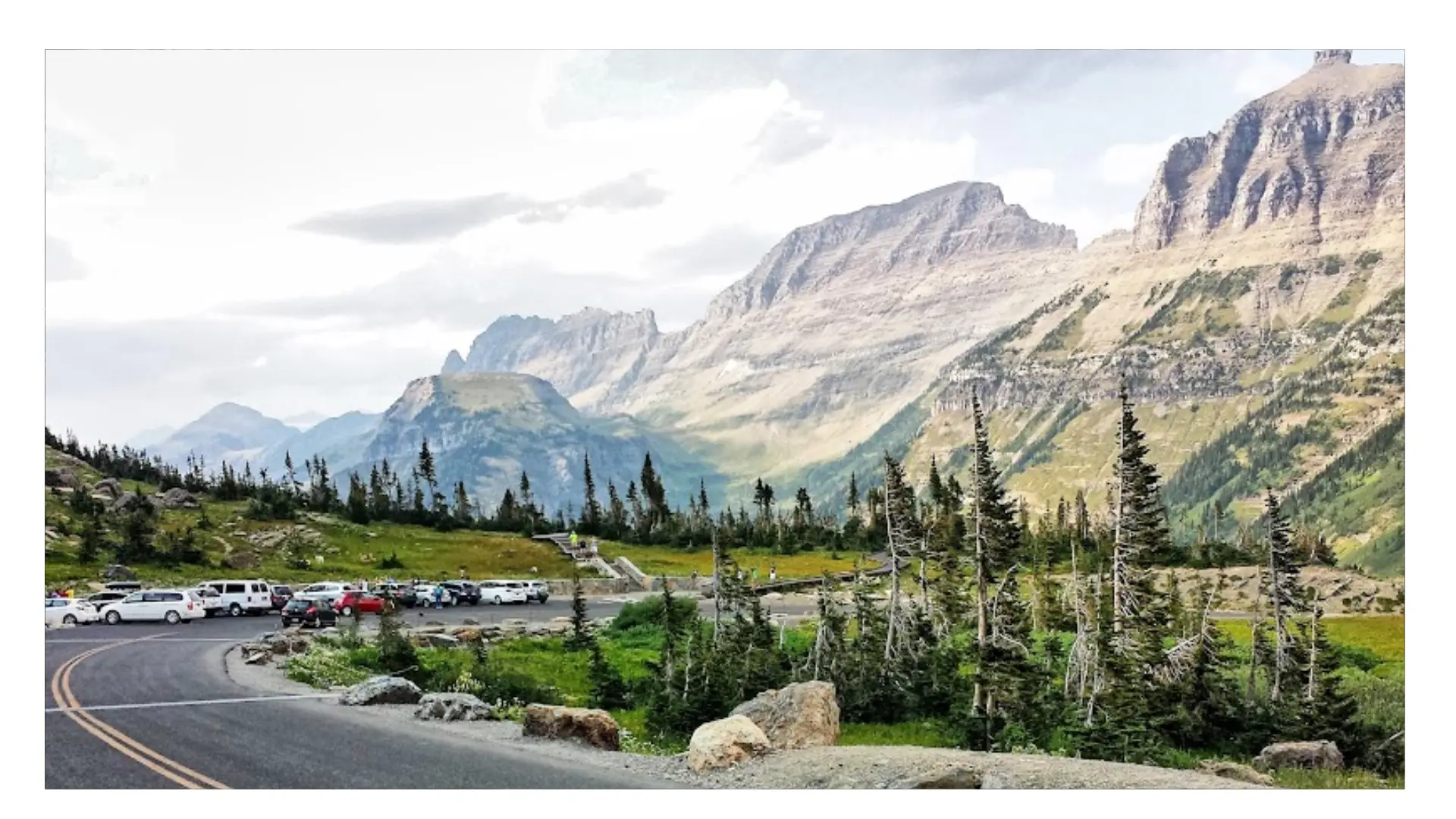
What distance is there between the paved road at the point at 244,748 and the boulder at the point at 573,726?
32.2 inches

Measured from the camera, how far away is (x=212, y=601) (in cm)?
4706

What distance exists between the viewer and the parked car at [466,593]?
5788cm

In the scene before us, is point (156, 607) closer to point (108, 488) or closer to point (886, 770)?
point (108, 488)

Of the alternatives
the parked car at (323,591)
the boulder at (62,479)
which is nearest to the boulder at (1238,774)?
the parked car at (323,591)

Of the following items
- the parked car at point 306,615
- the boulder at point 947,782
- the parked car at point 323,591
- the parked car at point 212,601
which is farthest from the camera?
the parked car at point 323,591

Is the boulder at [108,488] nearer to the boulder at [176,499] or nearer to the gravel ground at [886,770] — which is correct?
the boulder at [176,499]

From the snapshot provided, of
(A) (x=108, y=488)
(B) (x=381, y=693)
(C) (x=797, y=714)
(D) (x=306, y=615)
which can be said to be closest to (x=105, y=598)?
(D) (x=306, y=615)

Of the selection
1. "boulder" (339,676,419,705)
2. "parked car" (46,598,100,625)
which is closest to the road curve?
"boulder" (339,676,419,705)

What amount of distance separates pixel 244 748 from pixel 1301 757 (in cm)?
2315

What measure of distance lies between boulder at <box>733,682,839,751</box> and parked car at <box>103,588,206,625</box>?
29505mm

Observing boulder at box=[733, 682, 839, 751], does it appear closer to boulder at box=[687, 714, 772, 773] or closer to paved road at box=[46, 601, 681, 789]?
boulder at box=[687, 714, 772, 773]

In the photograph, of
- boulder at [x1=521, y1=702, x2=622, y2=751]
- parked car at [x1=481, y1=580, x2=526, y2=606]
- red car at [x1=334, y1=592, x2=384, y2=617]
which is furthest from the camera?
parked car at [x1=481, y1=580, x2=526, y2=606]

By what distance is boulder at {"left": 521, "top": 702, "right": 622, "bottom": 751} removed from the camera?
75.7ft
